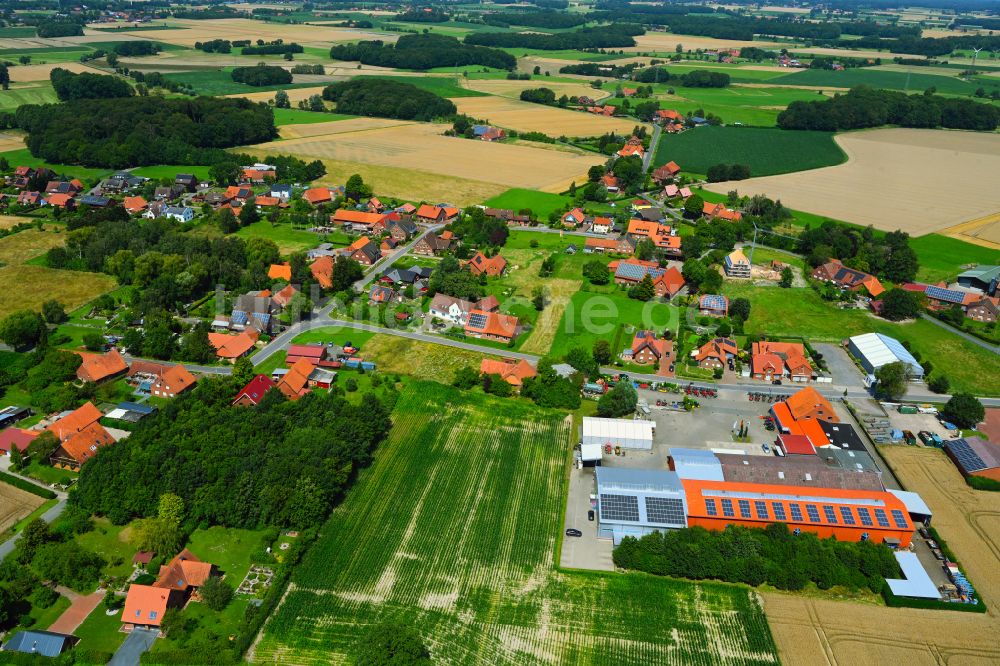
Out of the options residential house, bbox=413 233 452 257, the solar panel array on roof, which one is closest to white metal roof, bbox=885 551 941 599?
the solar panel array on roof

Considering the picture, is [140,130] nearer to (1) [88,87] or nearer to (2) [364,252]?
(1) [88,87]

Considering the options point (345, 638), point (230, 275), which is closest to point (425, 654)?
point (345, 638)

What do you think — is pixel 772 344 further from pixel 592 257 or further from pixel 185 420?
pixel 185 420

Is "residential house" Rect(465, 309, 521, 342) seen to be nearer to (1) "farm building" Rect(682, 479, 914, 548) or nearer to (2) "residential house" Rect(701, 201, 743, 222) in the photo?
(1) "farm building" Rect(682, 479, 914, 548)

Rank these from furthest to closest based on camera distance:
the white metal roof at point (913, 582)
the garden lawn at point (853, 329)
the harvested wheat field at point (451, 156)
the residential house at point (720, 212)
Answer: the harvested wheat field at point (451, 156) → the residential house at point (720, 212) → the garden lawn at point (853, 329) → the white metal roof at point (913, 582)

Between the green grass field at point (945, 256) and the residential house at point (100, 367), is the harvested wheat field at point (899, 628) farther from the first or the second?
the residential house at point (100, 367)

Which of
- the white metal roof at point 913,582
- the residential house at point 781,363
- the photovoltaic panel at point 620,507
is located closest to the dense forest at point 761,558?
the white metal roof at point 913,582

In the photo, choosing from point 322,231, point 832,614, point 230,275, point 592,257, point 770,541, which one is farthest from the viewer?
point 322,231
